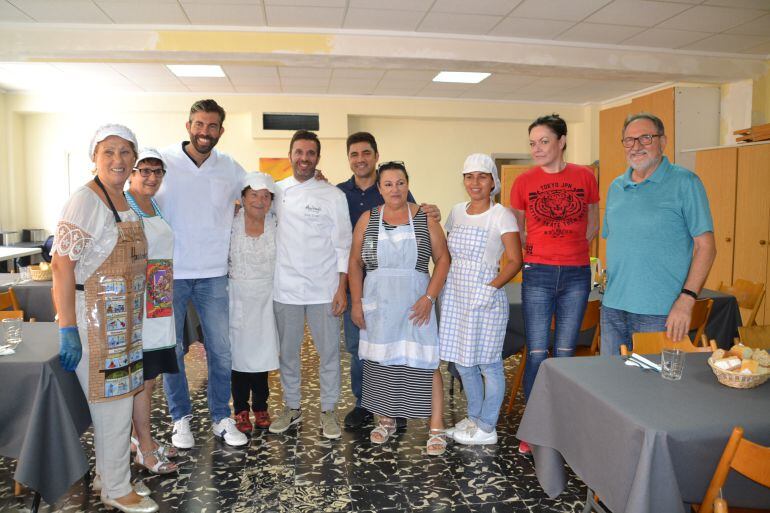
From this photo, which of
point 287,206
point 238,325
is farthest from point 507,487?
point 287,206

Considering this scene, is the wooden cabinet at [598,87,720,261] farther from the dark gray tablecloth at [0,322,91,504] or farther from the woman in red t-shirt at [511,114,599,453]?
the dark gray tablecloth at [0,322,91,504]

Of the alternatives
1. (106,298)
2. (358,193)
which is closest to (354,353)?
(358,193)

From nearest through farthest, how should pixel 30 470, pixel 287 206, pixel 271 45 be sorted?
pixel 30 470 → pixel 287 206 → pixel 271 45

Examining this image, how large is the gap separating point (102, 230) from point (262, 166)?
23.1 feet

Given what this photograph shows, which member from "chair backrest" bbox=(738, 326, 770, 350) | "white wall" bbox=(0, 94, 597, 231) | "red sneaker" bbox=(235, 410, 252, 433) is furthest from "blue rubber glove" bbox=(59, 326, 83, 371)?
"white wall" bbox=(0, 94, 597, 231)

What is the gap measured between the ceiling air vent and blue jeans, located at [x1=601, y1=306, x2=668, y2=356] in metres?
6.95

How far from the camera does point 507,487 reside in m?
2.62

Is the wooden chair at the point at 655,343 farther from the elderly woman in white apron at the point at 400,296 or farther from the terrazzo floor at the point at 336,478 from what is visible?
the elderly woman in white apron at the point at 400,296

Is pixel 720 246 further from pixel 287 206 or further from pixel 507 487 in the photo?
pixel 287 206

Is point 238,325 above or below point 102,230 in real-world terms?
below

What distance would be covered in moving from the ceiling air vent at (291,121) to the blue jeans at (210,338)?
20.3 ft

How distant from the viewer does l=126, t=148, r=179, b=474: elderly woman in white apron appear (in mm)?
2500

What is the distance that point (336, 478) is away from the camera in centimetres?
270

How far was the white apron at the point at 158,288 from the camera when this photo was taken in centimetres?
249
